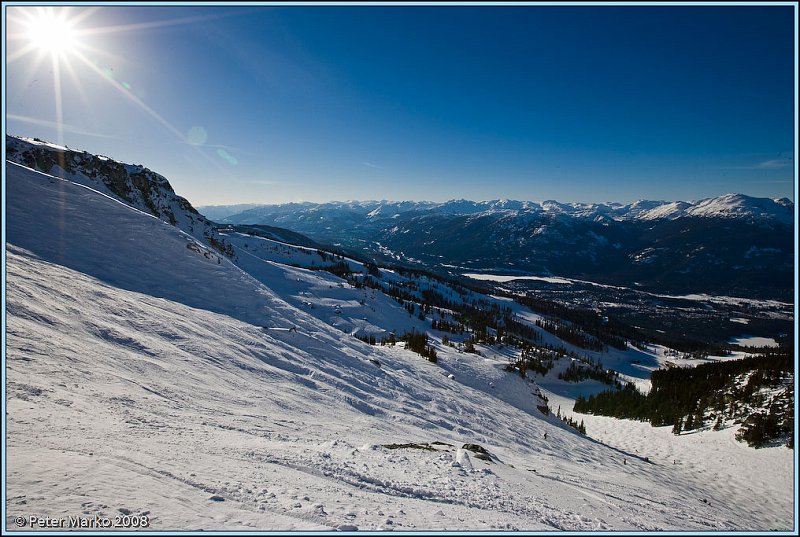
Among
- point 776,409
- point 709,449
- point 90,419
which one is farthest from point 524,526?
point 776,409

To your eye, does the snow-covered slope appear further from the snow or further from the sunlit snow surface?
the snow

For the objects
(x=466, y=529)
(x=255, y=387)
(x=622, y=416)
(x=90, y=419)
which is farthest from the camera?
(x=622, y=416)

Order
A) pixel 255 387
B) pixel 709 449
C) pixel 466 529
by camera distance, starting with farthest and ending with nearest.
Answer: pixel 709 449 < pixel 255 387 < pixel 466 529

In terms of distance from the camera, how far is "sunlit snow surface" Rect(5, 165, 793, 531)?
5230 millimetres

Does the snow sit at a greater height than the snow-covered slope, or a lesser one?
lesser

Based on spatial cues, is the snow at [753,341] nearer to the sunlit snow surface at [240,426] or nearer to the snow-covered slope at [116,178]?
the sunlit snow surface at [240,426]

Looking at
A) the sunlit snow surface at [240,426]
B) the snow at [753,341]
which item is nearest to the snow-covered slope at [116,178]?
the sunlit snow surface at [240,426]

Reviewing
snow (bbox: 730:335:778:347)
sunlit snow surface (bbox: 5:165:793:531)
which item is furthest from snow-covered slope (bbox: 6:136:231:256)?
snow (bbox: 730:335:778:347)

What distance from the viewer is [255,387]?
11812 millimetres

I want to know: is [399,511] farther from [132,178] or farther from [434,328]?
[132,178]

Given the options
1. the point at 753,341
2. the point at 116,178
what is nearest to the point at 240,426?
the point at 116,178

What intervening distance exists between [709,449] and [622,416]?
13.0 meters

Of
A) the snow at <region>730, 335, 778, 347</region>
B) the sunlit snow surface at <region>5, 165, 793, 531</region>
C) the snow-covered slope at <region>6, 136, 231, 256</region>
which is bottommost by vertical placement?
the snow at <region>730, 335, 778, 347</region>

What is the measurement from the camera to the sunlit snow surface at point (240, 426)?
5230mm
